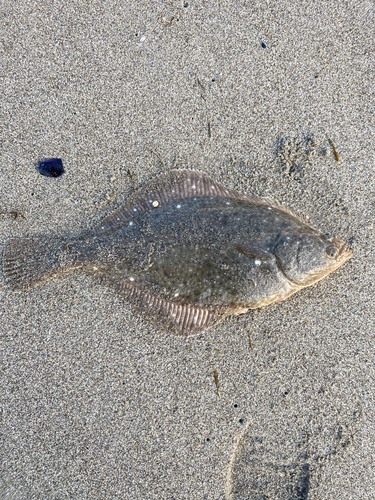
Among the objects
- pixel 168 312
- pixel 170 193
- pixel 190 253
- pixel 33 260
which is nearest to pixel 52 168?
pixel 33 260

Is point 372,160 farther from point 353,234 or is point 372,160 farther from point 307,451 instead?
point 307,451

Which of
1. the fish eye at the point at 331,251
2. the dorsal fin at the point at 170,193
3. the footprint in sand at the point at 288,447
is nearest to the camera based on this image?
the fish eye at the point at 331,251

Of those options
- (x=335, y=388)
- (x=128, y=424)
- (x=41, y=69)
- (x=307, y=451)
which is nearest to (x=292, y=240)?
(x=335, y=388)

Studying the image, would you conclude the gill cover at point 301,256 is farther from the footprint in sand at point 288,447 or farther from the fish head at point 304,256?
the footprint in sand at point 288,447

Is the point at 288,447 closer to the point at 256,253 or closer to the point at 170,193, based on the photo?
the point at 256,253

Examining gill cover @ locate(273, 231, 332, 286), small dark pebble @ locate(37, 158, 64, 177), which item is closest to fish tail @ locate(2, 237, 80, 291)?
small dark pebble @ locate(37, 158, 64, 177)

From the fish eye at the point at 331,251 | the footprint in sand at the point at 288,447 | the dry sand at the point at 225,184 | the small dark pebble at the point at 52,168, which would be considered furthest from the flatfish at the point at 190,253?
the footprint in sand at the point at 288,447
